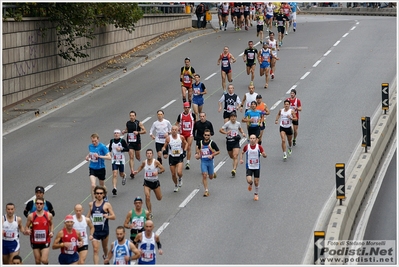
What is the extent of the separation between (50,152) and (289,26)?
983 inches

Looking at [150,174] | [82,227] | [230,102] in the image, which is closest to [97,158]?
[150,174]

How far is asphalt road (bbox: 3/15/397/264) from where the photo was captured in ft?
59.2

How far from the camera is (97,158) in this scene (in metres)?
20.1

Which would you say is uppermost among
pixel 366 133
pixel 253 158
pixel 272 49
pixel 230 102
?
pixel 272 49

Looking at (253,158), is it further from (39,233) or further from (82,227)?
(39,233)

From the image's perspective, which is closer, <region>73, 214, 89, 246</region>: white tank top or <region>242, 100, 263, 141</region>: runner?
<region>73, 214, 89, 246</region>: white tank top

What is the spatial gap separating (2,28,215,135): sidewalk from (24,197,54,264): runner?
38.0 ft

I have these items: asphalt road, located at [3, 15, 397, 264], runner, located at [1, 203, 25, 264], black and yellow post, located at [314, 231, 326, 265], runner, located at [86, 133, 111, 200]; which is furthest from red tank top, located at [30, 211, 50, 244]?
black and yellow post, located at [314, 231, 326, 265]

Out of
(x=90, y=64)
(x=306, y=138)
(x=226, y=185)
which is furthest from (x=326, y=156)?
(x=90, y=64)

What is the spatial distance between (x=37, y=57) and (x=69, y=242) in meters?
17.1

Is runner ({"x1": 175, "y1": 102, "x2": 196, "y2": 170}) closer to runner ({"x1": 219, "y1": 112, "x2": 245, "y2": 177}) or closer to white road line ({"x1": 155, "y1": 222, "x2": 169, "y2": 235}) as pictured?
runner ({"x1": 219, "y1": 112, "x2": 245, "y2": 177})

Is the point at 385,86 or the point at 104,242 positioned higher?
the point at 385,86

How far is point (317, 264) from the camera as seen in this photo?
602 inches

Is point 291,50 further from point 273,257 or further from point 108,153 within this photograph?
point 273,257
